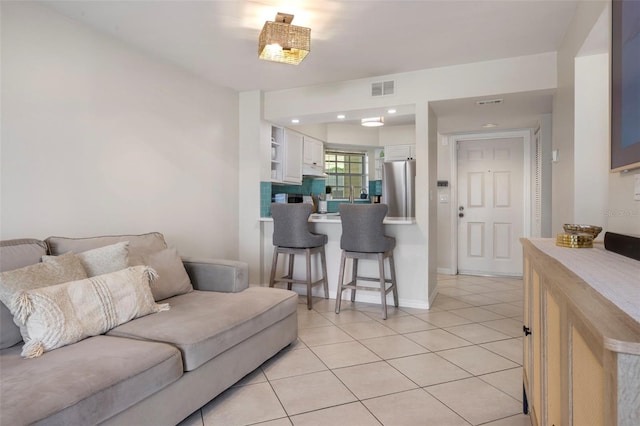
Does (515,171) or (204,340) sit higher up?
(515,171)

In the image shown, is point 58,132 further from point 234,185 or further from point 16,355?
point 234,185

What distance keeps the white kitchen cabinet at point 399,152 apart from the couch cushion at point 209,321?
416cm

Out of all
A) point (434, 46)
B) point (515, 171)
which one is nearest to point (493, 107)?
point (434, 46)

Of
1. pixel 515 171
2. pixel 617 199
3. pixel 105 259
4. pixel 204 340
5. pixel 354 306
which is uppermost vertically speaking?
pixel 515 171

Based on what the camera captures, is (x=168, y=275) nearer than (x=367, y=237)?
Yes

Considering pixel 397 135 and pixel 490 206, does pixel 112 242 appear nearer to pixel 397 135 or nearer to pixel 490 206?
pixel 490 206

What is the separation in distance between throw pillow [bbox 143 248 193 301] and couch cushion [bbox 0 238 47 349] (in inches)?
24.0

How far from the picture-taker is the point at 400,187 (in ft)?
17.4

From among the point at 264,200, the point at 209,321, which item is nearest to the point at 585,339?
the point at 209,321

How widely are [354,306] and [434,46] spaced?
2.56 meters

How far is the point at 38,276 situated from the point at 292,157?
3.61m

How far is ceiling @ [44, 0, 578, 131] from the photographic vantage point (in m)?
2.41

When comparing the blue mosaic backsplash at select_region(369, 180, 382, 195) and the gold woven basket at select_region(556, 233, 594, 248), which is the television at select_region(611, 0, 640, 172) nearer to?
the gold woven basket at select_region(556, 233, 594, 248)

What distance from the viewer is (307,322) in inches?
128
